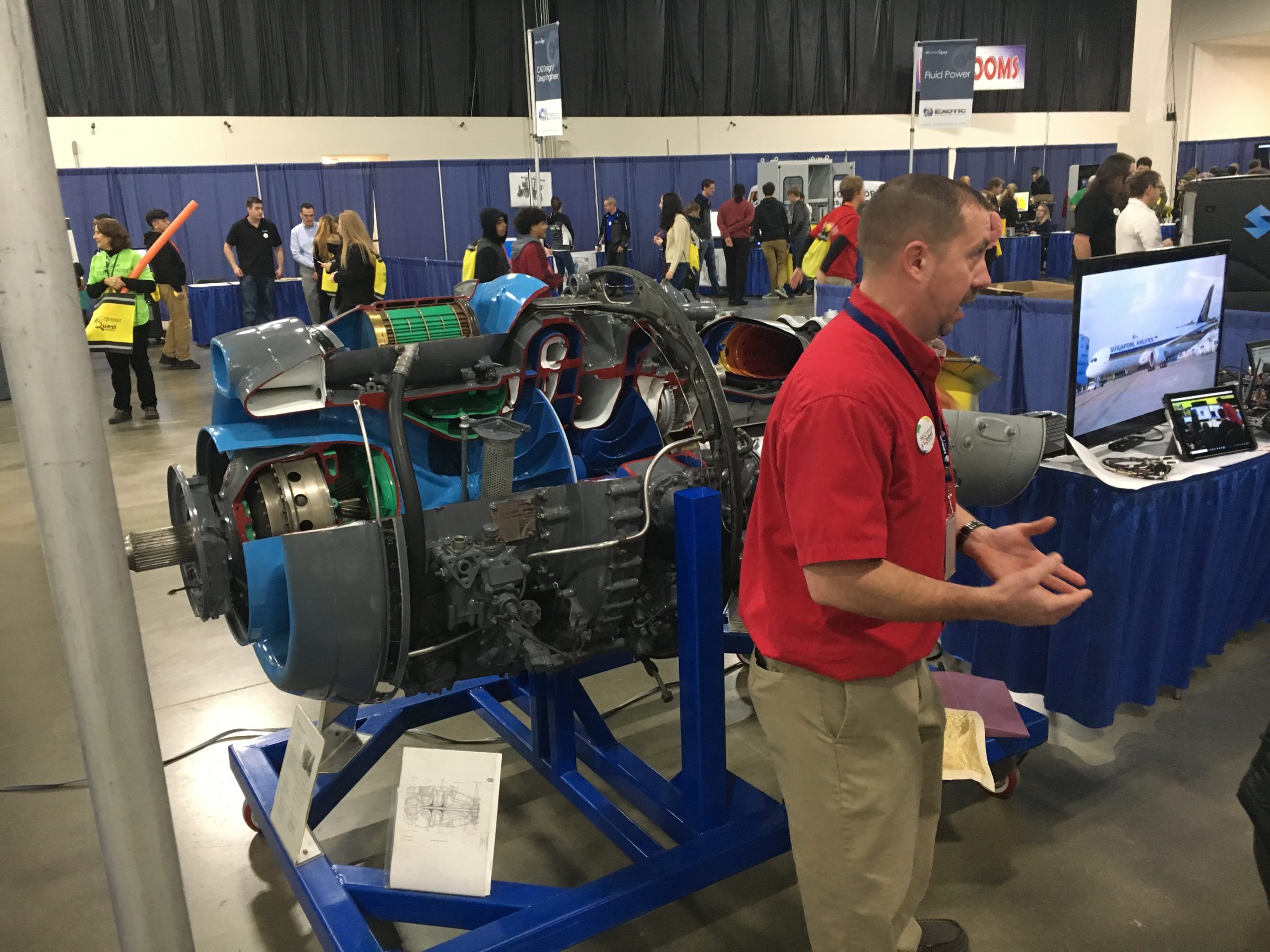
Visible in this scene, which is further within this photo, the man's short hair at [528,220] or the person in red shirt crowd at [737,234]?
the person in red shirt crowd at [737,234]

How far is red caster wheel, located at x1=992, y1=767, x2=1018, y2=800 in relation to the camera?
2.78 m

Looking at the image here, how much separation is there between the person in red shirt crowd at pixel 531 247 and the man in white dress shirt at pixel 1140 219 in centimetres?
354

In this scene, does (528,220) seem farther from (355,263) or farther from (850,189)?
(850,189)

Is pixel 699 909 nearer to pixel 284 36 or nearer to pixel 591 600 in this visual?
pixel 591 600

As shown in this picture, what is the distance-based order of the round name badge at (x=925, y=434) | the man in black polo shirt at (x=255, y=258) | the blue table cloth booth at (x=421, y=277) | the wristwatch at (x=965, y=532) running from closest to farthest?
the round name badge at (x=925, y=434), the wristwatch at (x=965, y=532), the man in black polo shirt at (x=255, y=258), the blue table cloth booth at (x=421, y=277)

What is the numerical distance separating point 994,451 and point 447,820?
5.08ft

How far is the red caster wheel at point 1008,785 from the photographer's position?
278cm

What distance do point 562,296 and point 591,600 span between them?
829 millimetres

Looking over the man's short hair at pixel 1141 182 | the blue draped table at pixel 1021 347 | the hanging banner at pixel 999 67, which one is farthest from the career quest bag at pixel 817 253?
the hanging banner at pixel 999 67

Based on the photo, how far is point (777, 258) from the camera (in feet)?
43.9

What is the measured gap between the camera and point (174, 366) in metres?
10.4

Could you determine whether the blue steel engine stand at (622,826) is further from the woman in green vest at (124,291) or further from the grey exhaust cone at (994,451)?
the woman in green vest at (124,291)

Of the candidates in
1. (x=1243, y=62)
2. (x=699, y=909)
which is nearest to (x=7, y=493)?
(x=699, y=909)

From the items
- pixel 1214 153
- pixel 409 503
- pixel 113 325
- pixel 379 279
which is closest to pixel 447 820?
pixel 409 503
